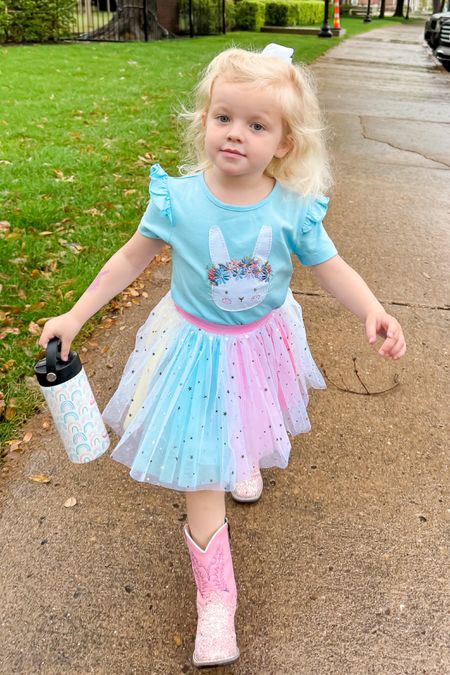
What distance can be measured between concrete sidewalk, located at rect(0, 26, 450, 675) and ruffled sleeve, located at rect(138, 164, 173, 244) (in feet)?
3.27

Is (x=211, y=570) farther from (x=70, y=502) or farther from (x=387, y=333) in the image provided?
(x=387, y=333)

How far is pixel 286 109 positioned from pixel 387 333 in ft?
2.14

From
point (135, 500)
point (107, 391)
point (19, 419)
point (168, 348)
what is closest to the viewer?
point (168, 348)

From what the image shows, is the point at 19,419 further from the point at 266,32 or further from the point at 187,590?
the point at 266,32

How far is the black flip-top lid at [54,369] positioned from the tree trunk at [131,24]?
58.3ft

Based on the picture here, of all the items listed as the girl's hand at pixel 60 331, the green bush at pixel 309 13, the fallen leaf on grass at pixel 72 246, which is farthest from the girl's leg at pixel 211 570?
the green bush at pixel 309 13

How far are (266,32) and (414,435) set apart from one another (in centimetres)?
2374

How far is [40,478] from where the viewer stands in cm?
231

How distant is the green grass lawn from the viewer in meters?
3.29

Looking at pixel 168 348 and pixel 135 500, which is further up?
pixel 168 348

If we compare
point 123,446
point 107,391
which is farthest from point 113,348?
point 123,446

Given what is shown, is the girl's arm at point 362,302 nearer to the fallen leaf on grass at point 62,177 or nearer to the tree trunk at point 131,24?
the fallen leaf on grass at point 62,177

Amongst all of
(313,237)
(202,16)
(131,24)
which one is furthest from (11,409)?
(202,16)

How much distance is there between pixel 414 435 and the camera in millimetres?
2627
